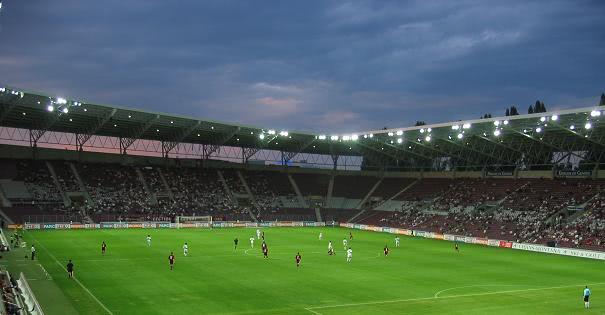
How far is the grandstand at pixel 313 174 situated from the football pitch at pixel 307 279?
532 inches

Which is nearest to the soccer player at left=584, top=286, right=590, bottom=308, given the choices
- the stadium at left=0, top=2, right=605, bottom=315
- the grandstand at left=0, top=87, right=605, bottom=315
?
the stadium at left=0, top=2, right=605, bottom=315

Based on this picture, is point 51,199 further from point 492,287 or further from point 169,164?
point 492,287

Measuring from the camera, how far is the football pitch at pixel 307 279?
95.1ft

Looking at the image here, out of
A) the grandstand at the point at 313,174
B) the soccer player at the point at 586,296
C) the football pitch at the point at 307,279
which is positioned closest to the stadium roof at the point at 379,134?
the grandstand at the point at 313,174

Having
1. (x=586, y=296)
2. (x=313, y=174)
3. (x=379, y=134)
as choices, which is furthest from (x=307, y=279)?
(x=313, y=174)

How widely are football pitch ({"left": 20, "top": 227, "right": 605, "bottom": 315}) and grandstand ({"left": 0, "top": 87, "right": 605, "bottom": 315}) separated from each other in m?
13.5

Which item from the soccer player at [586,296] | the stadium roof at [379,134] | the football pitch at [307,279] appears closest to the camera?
the football pitch at [307,279]

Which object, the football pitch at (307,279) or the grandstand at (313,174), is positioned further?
the grandstand at (313,174)

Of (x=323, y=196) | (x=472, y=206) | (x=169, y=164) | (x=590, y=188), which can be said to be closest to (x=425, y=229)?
(x=472, y=206)

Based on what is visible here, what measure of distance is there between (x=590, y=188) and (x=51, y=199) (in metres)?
67.6

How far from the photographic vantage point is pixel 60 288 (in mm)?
31703

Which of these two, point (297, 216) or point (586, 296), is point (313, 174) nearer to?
point (297, 216)

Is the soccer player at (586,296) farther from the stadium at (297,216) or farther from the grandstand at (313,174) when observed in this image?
the grandstand at (313,174)

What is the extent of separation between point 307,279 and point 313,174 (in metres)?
69.0
